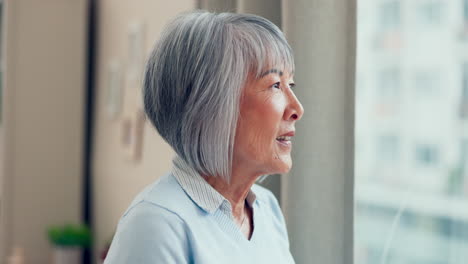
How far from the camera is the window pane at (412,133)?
124cm

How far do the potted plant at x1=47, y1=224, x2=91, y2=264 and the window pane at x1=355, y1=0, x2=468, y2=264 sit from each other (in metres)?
2.01

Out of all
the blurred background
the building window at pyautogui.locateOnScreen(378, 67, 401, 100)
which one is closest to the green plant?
the blurred background

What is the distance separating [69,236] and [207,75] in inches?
94.2

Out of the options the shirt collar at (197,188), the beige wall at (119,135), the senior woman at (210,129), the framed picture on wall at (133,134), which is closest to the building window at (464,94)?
the senior woman at (210,129)

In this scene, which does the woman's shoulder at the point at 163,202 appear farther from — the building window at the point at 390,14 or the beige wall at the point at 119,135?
the beige wall at the point at 119,135

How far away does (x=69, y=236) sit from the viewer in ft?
10.2

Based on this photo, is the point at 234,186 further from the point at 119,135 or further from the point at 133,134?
the point at 119,135

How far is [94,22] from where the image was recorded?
11.8 feet

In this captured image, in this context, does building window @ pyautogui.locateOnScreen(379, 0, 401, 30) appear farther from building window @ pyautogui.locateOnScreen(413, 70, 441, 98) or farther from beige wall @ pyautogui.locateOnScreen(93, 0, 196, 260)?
beige wall @ pyautogui.locateOnScreen(93, 0, 196, 260)

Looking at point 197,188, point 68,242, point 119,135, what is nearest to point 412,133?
point 197,188

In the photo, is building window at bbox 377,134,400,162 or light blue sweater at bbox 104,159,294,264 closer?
light blue sweater at bbox 104,159,294,264

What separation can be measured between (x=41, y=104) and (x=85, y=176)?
0.52m

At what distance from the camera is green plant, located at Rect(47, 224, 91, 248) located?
3.06 m

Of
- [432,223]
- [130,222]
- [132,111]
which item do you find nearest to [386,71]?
[432,223]
